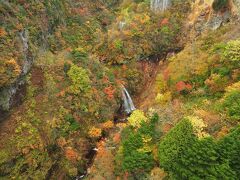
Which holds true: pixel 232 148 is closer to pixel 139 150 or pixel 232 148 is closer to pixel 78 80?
pixel 139 150

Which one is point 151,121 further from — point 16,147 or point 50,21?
point 50,21

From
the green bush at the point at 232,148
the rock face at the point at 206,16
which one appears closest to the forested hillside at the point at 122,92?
the green bush at the point at 232,148

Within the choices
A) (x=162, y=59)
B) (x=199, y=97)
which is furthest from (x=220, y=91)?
(x=162, y=59)

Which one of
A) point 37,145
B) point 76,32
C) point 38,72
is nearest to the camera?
point 37,145

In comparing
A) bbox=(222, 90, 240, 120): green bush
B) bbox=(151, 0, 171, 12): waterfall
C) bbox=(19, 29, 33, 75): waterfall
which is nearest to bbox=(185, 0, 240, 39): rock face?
bbox=(151, 0, 171, 12): waterfall

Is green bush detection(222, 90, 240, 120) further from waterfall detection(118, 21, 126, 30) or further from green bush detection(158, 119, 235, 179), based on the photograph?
waterfall detection(118, 21, 126, 30)

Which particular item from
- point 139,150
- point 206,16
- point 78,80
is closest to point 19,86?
point 78,80
